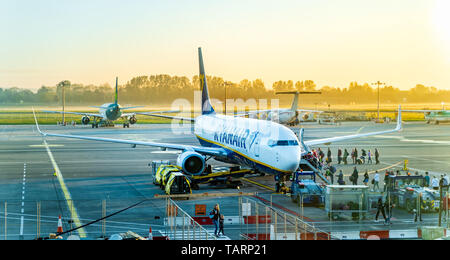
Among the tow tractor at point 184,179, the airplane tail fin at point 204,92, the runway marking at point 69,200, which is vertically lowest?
the runway marking at point 69,200

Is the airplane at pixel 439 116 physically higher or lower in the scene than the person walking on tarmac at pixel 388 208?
higher

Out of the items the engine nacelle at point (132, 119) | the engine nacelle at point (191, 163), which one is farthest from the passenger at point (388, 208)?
the engine nacelle at point (132, 119)

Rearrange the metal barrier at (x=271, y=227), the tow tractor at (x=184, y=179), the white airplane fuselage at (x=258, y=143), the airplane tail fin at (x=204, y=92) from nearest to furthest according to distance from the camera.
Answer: the metal barrier at (x=271, y=227)
the white airplane fuselage at (x=258, y=143)
the tow tractor at (x=184, y=179)
the airplane tail fin at (x=204, y=92)

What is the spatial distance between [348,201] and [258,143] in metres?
9.78

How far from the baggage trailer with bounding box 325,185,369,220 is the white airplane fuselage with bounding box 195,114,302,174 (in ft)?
18.8

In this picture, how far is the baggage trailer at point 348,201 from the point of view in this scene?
29125 mm

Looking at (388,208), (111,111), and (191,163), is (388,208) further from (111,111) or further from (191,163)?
(111,111)

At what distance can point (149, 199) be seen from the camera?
35438mm

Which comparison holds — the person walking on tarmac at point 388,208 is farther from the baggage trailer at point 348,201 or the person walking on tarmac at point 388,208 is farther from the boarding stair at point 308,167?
the boarding stair at point 308,167

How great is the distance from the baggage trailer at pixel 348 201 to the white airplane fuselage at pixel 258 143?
5728 millimetres

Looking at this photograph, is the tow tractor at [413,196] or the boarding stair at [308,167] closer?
the tow tractor at [413,196]

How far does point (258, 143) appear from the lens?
1474 inches

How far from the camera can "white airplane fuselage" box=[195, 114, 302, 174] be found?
35031mm

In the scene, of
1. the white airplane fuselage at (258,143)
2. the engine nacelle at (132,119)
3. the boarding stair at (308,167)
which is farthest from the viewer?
the engine nacelle at (132,119)
